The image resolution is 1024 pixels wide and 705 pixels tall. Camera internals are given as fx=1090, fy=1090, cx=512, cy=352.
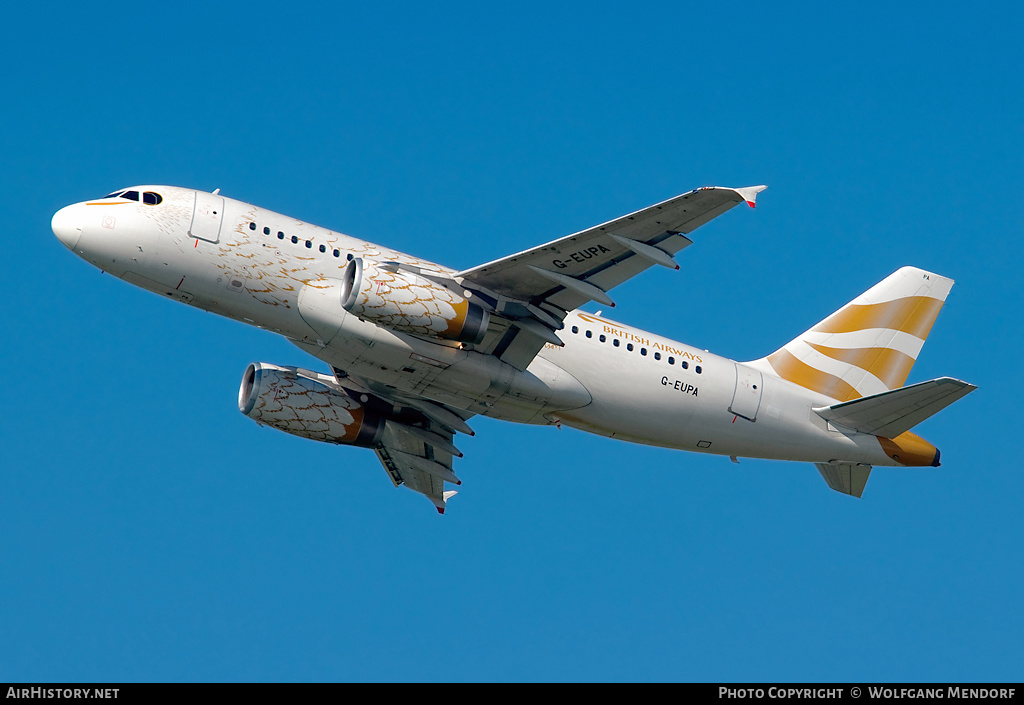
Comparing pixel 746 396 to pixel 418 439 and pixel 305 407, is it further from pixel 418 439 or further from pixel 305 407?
pixel 305 407

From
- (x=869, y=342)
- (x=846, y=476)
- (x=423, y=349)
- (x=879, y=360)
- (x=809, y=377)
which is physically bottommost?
(x=846, y=476)

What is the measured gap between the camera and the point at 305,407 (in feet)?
117

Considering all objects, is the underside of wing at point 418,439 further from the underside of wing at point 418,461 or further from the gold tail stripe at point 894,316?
the gold tail stripe at point 894,316

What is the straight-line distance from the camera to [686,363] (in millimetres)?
33906

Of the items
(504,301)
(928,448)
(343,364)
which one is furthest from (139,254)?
(928,448)

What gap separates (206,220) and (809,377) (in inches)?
787

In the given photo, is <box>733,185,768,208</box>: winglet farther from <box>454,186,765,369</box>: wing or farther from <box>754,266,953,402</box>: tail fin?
<box>754,266,953,402</box>: tail fin

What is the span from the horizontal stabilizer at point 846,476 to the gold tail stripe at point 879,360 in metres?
3.50

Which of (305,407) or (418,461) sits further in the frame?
(418,461)

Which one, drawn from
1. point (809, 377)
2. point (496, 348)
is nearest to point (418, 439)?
point (496, 348)

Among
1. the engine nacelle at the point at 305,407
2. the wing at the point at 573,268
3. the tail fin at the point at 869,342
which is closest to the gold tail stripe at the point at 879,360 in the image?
the tail fin at the point at 869,342
